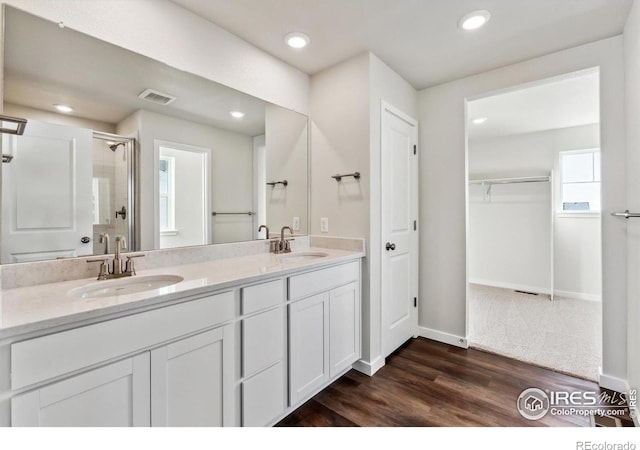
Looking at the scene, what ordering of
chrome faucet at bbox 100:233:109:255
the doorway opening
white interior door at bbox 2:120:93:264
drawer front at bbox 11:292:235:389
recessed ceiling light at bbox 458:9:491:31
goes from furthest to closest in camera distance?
the doorway opening
recessed ceiling light at bbox 458:9:491:31
chrome faucet at bbox 100:233:109:255
white interior door at bbox 2:120:93:264
drawer front at bbox 11:292:235:389

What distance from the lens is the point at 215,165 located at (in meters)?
2.00

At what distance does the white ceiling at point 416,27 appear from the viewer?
5.60 ft

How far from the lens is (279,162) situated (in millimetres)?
2410

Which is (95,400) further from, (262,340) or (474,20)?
(474,20)

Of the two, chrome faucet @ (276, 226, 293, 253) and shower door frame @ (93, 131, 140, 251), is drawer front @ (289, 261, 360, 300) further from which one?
shower door frame @ (93, 131, 140, 251)

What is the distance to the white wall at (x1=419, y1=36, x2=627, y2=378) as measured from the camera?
6.38 ft

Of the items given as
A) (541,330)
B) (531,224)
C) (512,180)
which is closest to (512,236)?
(531,224)

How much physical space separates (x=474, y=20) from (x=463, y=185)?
4.19ft

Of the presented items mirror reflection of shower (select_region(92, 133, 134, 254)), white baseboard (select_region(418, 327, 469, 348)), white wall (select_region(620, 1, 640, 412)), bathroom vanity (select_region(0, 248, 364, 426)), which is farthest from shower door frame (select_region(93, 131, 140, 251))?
white wall (select_region(620, 1, 640, 412))

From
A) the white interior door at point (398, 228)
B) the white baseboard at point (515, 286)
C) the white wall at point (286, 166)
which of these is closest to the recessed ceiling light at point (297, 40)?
the white wall at point (286, 166)

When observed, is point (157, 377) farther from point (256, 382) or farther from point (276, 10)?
point (276, 10)

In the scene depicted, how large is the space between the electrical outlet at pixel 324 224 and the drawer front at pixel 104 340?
1.30 metres

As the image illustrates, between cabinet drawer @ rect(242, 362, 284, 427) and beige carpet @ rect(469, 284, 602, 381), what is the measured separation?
196cm

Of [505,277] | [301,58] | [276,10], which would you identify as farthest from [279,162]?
[505,277]
